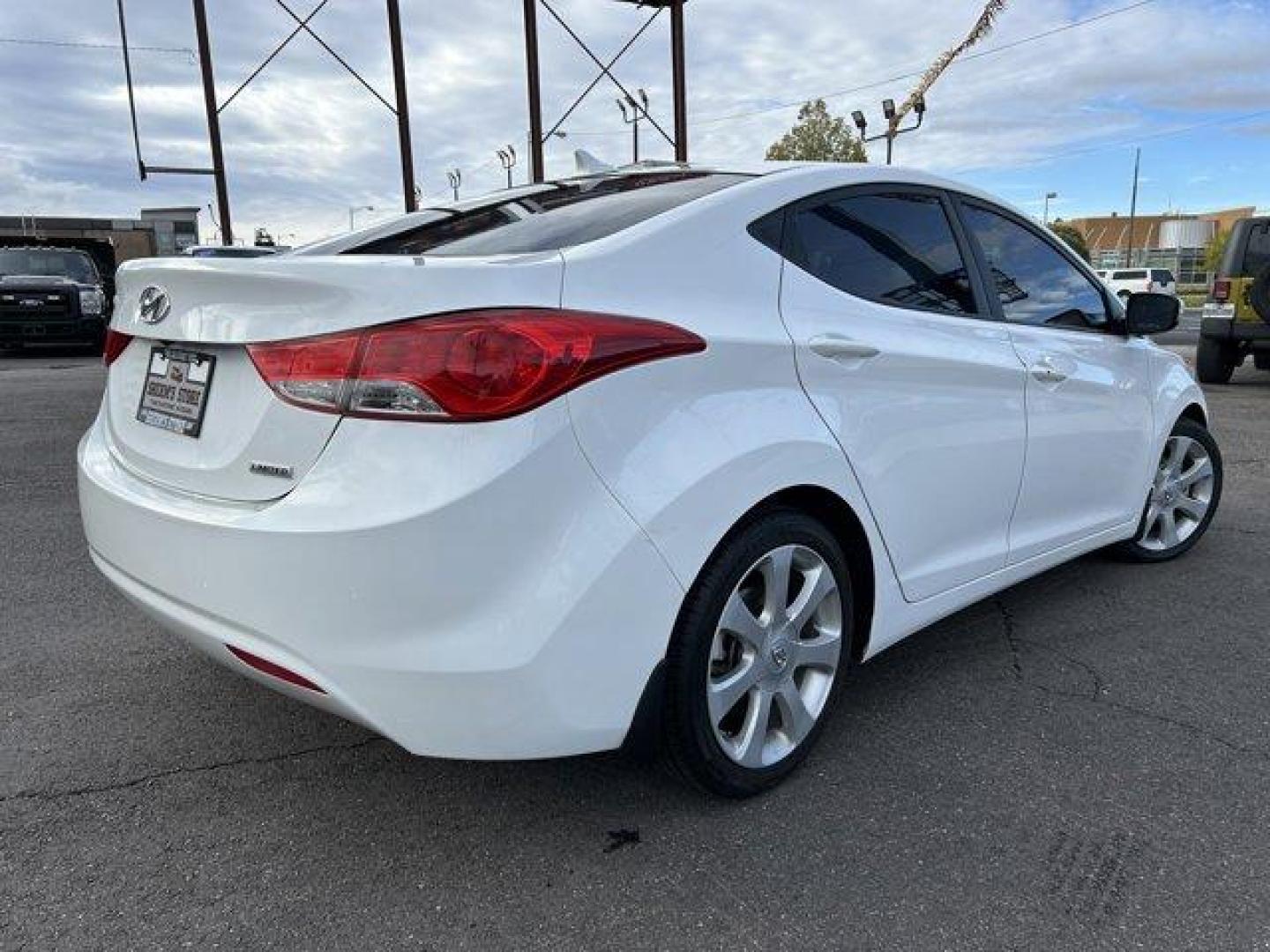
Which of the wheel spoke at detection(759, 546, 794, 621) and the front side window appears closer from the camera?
the wheel spoke at detection(759, 546, 794, 621)

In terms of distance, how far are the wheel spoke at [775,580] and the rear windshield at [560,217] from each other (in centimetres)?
87

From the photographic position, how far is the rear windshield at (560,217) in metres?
2.35

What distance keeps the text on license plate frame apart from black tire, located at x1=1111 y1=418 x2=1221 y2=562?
3.76 m

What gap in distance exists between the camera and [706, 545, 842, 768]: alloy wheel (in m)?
2.34

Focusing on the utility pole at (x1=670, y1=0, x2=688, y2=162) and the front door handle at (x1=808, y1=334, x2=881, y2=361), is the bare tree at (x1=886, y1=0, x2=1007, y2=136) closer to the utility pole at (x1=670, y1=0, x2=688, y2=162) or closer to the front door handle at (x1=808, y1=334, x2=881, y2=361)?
the utility pole at (x1=670, y1=0, x2=688, y2=162)

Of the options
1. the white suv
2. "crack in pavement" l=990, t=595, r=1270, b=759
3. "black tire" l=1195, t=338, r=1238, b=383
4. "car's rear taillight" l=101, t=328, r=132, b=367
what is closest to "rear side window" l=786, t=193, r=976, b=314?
"crack in pavement" l=990, t=595, r=1270, b=759

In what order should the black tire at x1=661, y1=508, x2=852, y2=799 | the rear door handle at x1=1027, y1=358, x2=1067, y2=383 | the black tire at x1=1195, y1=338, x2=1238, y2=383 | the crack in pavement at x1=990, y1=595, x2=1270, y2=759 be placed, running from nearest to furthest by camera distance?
the black tire at x1=661, y1=508, x2=852, y2=799
the crack in pavement at x1=990, y1=595, x2=1270, y2=759
the rear door handle at x1=1027, y1=358, x2=1067, y2=383
the black tire at x1=1195, y1=338, x2=1238, y2=383

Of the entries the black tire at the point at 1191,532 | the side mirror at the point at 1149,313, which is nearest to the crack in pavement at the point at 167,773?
the side mirror at the point at 1149,313

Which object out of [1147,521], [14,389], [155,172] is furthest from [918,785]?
[155,172]

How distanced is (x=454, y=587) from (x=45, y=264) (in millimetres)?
17669

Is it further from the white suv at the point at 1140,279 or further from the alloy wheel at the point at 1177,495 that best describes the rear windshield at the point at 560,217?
→ the white suv at the point at 1140,279

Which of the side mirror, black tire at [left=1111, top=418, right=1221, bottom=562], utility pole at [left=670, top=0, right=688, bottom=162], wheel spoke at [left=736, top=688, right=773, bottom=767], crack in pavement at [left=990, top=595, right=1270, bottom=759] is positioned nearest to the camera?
wheel spoke at [left=736, top=688, right=773, bottom=767]

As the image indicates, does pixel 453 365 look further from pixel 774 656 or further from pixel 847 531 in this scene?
pixel 847 531

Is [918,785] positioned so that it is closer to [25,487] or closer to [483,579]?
[483,579]
